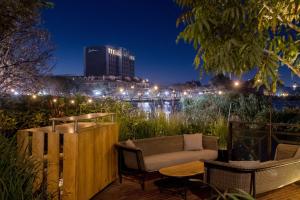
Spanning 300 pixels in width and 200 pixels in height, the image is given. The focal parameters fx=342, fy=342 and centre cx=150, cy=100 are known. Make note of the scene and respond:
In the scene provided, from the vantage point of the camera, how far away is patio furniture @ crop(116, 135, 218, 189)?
5.62 meters

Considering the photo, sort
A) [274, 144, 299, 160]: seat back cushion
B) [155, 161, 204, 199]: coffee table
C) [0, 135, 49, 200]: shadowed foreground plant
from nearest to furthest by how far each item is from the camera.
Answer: [0, 135, 49, 200]: shadowed foreground plant, [155, 161, 204, 199]: coffee table, [274, 144, 299, 160]: seat back cushion

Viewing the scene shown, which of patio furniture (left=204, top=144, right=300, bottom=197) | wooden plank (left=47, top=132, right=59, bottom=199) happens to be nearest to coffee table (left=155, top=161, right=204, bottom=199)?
patio furniture (left=204, top=144, right=300, bottom=197)

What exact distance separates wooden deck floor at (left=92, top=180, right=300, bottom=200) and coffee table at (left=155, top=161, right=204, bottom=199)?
0.13m

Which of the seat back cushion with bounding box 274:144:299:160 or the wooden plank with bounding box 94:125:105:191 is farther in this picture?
the seat back cushion with bounding box 274:144:299:160

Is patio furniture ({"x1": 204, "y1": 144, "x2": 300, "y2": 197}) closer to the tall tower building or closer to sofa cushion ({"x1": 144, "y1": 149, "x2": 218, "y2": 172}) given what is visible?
sofa cushion ({"x1": 144, "y1": 149, "x2": 218, "y2": 172})

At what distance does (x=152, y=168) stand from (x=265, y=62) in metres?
3.67

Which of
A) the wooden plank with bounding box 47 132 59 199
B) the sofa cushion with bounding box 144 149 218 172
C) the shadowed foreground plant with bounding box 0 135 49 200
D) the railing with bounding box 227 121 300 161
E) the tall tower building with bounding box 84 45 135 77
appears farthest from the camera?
the tall tower building with bounding box 84 45 135 77

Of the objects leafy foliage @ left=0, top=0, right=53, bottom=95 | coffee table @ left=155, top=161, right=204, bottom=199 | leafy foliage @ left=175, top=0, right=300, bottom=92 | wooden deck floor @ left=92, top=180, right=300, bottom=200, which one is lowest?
wooden deck floor @ left=92, top=180, right=300, bottom=200

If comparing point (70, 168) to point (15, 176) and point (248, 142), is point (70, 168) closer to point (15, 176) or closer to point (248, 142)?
point (15, 176)

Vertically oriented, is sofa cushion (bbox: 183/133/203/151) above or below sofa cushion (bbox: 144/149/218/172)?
above

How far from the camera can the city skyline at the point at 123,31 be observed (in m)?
20.1

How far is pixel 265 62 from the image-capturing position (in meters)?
2.54

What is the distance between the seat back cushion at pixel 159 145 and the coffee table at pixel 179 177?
109 centimetres

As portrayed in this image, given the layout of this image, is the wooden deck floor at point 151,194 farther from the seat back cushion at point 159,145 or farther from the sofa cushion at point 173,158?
the seat back cushion at point 159,145
